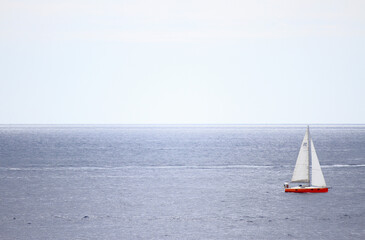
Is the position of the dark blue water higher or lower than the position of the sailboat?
lower

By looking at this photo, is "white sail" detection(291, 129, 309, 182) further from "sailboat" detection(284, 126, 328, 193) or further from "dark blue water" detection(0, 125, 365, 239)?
"dark blue water" detection(0, 125, 365, 239)

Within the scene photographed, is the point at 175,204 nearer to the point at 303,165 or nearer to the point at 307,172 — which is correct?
the point at 303,165

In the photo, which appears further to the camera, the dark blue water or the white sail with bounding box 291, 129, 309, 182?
the white sail with bounding box 291, 129, 309, 182

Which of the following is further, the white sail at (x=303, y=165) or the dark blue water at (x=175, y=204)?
the white sail at (x=303, y=165)

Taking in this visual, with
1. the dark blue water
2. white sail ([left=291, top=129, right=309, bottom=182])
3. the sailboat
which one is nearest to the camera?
the dark blue water

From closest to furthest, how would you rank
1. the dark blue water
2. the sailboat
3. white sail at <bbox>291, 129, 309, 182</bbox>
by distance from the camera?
the dark blue water → the sailboat → white sail at <bbox>291, 129, 309, 182</bbox>

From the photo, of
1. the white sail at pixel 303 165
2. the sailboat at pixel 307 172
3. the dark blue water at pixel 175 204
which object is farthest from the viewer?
the white sail at pixel 303 165

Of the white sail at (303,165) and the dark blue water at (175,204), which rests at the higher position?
the white sail at (303,165)

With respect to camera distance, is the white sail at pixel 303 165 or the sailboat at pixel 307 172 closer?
the sailboat at pixel 307 172

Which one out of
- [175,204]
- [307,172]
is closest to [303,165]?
[307,172]

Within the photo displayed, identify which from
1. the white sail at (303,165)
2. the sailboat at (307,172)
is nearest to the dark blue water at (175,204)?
the sailboat at (307,172)

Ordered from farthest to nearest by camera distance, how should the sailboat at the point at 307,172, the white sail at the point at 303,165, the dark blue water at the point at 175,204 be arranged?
the white sail at the point at 303,165 < the sailboat at the point at 307,172 < the dark blue water at the point at 175,204

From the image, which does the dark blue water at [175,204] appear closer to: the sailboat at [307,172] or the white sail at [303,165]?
the sailboat at [307,172]

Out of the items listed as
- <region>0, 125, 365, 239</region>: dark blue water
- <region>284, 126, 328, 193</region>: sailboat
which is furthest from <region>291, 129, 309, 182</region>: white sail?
<region>0, 125, 365, 239</region>: dark blue water
